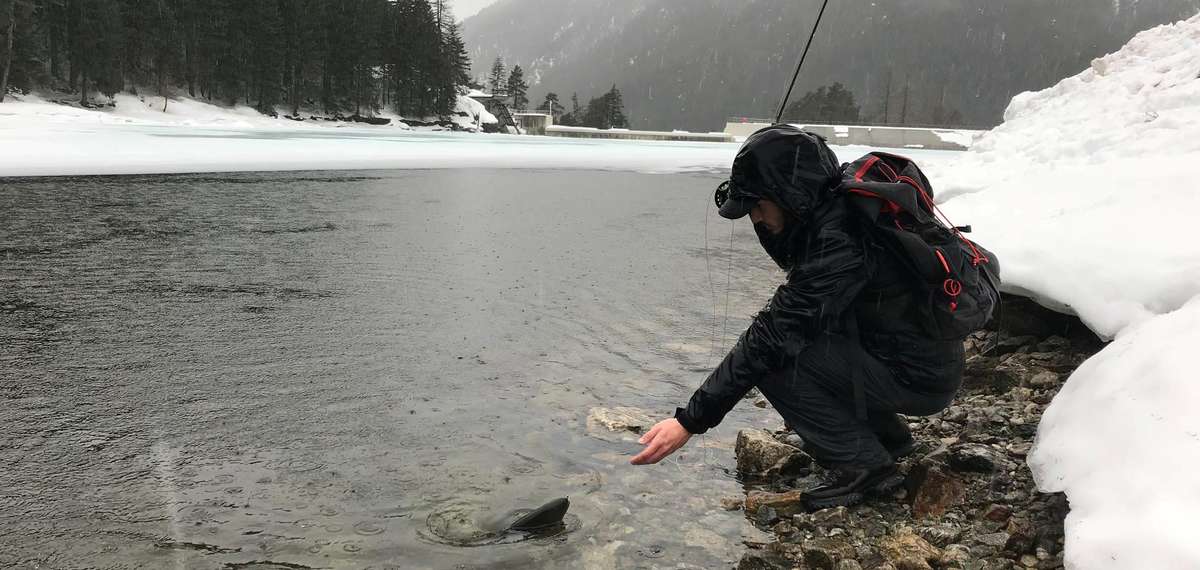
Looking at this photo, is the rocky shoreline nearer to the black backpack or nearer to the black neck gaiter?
the black backpack

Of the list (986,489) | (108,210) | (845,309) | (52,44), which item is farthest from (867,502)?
(52,44)

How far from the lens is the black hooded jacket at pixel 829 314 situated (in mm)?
2211

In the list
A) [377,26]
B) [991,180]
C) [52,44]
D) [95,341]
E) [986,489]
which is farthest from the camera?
[377,26]

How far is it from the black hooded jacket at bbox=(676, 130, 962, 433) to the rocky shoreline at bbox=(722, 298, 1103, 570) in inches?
14.7

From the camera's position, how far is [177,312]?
508cm

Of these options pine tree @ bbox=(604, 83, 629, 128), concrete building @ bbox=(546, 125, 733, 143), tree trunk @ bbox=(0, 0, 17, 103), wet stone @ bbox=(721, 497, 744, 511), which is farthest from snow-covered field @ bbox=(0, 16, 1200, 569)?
pine tree @ bbox=(604, 83, 629, 128)

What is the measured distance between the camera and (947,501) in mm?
2605

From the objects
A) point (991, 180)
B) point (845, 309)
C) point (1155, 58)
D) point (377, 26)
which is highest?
point (377, 26)

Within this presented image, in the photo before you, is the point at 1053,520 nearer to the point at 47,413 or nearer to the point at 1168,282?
the point at 1168,282

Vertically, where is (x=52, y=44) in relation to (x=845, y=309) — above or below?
above

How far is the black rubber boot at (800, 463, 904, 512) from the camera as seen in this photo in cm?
262

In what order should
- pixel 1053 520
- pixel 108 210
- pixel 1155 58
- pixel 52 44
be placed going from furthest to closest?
pixel 52 44 → pixel 108 210 → pixel 1155 58 → pixel 1053 520

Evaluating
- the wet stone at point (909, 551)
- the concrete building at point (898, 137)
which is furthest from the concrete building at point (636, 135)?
the wet stone at point (909, 551)

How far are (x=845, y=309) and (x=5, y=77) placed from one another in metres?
51.2
